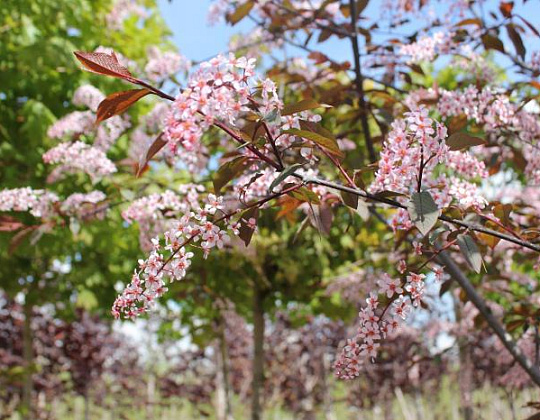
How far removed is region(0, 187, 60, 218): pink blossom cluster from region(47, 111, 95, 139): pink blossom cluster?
38 cm

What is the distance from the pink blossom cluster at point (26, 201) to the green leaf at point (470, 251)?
2.01 m

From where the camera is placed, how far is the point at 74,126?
9.78 ft

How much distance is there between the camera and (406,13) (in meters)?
3.39

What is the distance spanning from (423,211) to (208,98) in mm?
513

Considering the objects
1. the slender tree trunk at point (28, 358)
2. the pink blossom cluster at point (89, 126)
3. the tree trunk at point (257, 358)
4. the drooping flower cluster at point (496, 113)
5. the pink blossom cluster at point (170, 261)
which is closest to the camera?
the pink blossom cluster at point (170, 261)

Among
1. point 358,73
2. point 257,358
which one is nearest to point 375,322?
point 358,73

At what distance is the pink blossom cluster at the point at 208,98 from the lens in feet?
3.63

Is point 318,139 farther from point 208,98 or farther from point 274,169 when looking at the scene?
point 274,169

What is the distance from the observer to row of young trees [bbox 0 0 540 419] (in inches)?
50.7

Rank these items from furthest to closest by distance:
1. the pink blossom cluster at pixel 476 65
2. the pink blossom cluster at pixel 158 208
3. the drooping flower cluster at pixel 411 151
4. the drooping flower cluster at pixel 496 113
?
the pink blossom cluster at pixel 476 65
the pink blossom cluster at pixel 158 208
the drooping flower cluster at pixel 496 113
the drooping flower cluster at pixel 411 151

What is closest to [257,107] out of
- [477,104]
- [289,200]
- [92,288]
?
[289,200]

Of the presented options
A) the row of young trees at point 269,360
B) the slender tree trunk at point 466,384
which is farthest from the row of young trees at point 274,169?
the row of young trees at point 269,360

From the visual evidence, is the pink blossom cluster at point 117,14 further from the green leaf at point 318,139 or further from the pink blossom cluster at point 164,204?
the green leaf at point 318,139

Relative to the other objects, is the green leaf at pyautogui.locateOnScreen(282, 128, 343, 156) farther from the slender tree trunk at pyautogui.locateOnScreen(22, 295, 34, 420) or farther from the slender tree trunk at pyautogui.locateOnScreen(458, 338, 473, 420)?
the slender tree trunk at pyautogui.locateOnScreen(22, 295, 34, 420)
